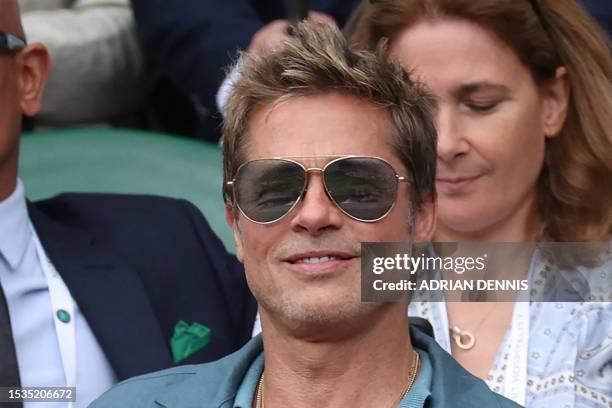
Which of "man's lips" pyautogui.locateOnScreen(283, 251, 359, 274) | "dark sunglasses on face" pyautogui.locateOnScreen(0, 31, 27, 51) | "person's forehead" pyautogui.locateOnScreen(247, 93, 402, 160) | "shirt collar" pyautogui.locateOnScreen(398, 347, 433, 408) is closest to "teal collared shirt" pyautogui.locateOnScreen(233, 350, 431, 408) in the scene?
"shirt collar" pyautogui.locateOnScreen(398, 347, 433, 408)

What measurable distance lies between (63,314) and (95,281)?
11 cm

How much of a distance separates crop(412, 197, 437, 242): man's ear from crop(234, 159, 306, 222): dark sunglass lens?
0.78ft

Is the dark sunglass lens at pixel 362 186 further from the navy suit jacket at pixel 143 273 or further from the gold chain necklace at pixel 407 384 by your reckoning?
the navy suit jacket at pixel 143 273

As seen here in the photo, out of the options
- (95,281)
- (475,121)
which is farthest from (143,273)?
(475,121)

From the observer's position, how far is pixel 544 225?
8.70ft

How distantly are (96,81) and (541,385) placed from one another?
5.83ft

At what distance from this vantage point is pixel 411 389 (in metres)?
2.04

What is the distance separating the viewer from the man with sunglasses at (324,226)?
1990mm

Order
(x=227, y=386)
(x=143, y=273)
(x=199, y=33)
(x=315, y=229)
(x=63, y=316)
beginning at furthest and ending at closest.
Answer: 1. (x=199, y=33)
2. (x=143, y=273)
3. (x=63, y=316)
4. (x=227, y=386)
5. (x=315, y=229)

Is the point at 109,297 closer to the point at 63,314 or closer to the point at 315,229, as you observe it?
the point at 63,314

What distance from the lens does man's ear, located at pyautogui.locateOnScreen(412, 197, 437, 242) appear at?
2137 millimetres

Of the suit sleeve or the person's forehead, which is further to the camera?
the suit sleeve

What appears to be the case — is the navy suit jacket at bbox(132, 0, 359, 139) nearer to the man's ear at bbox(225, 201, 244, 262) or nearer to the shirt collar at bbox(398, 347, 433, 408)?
the man's ear at bbox(225, 201, 244, 262)

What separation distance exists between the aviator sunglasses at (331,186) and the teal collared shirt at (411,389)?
25cm
